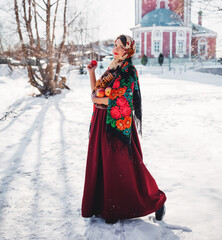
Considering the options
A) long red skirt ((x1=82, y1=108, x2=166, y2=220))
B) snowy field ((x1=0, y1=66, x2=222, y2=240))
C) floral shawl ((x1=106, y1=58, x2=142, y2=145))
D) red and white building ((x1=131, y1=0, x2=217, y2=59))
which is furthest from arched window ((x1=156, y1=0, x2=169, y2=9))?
long red skirt ((x1=82, y1=108, x2=166, y2=220))

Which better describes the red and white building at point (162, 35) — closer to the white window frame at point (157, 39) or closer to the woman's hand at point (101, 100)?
the white window frame at point (157, 39)

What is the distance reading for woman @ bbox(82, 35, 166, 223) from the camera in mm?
2348

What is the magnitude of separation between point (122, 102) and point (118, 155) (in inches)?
19.6

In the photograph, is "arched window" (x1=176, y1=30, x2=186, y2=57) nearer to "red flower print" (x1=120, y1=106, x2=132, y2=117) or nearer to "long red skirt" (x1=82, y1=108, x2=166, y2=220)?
"long red skirt" (x1=82, y1=108, x2=166, y2=220)

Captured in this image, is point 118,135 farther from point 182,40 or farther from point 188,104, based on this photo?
point 182,40

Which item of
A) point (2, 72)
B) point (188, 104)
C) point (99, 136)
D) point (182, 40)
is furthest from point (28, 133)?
point (182, 40)

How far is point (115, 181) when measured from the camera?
2.47 meters

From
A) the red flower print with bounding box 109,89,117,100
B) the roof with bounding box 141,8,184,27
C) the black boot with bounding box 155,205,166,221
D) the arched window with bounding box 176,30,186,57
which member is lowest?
the black boot with bounding box 155,205,166,221

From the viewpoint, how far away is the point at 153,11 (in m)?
35.6

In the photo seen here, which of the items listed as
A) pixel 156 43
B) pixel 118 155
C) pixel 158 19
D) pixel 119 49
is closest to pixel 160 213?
pixel 118 155

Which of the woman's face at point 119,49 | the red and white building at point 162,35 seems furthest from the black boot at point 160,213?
the red and white building at point 162,35

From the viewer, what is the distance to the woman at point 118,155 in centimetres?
235

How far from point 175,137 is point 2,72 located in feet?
88.7

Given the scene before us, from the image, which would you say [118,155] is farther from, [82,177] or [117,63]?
[82,177]
